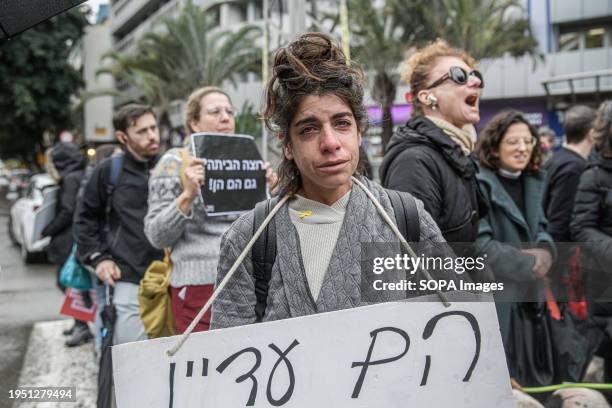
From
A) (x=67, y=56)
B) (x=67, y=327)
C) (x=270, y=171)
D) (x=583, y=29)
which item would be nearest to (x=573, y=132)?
(x=270, y=171)

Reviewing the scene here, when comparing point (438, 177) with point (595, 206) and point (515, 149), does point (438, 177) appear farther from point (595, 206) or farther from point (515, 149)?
point (595, 206)

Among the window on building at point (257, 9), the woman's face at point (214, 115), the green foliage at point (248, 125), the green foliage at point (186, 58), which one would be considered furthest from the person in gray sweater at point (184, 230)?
the window on building at point (257, 9)

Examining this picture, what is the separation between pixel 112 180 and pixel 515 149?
2.47 m

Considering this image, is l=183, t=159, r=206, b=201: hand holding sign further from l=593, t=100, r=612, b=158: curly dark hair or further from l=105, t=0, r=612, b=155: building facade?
l=105, t=0, r=612, b=155: building facade

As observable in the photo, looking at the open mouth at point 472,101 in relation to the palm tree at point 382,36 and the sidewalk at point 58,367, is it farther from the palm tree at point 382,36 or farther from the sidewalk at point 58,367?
the palm tree at point 382,36

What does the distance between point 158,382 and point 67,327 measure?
5429 mm

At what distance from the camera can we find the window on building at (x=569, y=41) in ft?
87.1

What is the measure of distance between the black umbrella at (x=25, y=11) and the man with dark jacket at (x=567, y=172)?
3.32m

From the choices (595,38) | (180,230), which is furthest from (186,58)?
(180,230)

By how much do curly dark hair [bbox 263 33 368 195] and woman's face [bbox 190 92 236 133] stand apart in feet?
5.97

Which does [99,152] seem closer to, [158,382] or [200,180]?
[200,180]

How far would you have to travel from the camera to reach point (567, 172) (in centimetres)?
434

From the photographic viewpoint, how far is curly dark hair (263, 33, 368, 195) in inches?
66.6

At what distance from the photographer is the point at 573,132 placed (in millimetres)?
4711
